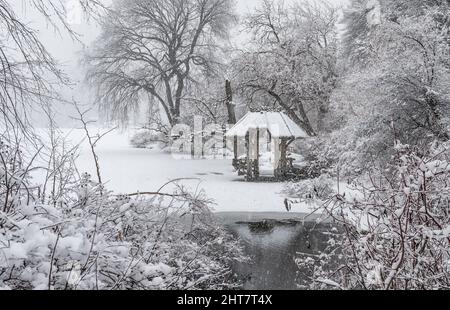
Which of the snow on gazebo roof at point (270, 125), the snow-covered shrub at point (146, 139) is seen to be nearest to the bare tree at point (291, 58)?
the snow on gazebo roof at point (270, 125)

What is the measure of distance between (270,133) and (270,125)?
0.43 meters

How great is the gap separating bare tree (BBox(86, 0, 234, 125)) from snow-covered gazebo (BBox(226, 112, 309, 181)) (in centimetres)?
873

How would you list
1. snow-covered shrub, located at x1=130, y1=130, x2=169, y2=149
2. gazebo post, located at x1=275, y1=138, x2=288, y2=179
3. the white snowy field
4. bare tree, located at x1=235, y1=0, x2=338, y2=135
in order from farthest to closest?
snow-covered shrub, located at x1=130, y1=130, x2=169, y2=149 < bare tree, located at x1=235, y1=0, x2=338, y2=135 < gazebo post, located at x1=275, y1=138, x2=288, y2=179 < the white snowy field

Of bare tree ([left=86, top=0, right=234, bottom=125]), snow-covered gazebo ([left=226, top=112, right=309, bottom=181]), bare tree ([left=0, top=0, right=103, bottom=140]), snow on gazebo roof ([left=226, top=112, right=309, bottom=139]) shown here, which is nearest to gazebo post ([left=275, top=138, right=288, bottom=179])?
snow-covered gazebo ([left=226, top=112, right=309, bottom=181])

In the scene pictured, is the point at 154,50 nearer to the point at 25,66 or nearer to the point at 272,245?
the point at 272,245

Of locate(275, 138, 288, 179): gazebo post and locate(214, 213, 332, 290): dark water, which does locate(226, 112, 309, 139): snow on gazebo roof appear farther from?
locate(214, 213, 332, 290): dark water

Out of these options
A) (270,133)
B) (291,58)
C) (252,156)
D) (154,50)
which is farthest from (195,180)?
(154,50)

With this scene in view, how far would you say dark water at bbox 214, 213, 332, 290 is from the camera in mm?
7571

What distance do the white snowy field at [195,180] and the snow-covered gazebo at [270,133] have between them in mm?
1053

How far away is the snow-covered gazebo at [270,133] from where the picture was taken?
20391 mm

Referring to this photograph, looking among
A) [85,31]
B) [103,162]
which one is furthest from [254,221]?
[103,162]

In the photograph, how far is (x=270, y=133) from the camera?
21141mm
